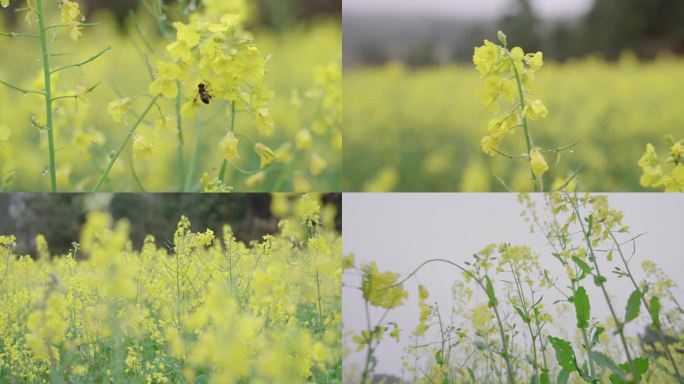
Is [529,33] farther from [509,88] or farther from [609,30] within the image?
[509,88]

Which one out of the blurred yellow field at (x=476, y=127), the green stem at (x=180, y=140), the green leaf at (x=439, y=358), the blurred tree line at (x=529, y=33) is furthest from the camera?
the blurred yellow field at (x=476, y=127)

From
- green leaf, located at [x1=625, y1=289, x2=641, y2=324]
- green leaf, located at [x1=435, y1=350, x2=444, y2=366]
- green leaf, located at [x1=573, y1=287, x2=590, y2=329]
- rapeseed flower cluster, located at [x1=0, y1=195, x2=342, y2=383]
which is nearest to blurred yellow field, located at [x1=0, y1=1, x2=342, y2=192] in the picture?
rapeseed flower cluster, located at [x1=0, y1=195, x2=342, y2=383]

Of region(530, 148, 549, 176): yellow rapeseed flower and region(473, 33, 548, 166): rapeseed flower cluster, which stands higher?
region(473, 33, 548, 166): rapeseed flower cluster

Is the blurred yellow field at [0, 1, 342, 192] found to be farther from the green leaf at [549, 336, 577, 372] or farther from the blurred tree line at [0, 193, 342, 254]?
the green leaf at [549, 336, 577, 372]

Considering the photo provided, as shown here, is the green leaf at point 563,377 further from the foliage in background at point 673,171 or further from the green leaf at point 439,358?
the foliage in background at point 673,171

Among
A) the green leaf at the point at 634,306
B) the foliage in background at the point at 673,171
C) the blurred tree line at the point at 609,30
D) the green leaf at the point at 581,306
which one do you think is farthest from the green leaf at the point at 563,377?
the blurred tree line at the point at 609,30

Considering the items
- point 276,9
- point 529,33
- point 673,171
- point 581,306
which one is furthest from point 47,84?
point 276,9

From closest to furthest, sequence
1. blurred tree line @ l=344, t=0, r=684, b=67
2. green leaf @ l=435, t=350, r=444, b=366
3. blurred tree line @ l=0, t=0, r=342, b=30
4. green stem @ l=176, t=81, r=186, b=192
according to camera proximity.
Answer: green stem @ l=176, t=81, r=186, b=192 → green leaf @ l=435, t=350, r=444, b=366 → blurred tree line @ l=344, t=0, r=684, b=67 → blurred tree line @ l=0, t=0, r=342, b=30
